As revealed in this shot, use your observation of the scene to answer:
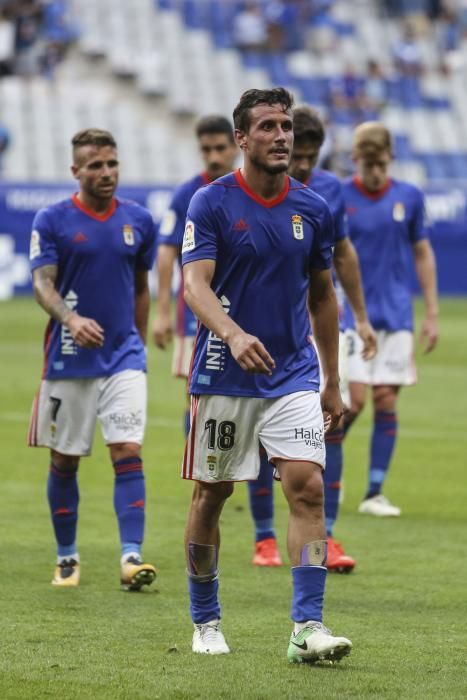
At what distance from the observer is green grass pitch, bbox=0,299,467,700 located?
5.28 metres

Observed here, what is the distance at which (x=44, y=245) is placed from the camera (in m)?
7.42

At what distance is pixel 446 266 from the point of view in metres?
28.5

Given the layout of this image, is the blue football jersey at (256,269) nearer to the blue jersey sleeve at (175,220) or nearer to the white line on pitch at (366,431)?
the blue jersey sleeve at (175,220)

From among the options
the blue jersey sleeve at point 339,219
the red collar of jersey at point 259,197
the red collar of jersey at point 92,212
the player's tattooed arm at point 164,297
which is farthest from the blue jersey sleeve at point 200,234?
the player's tattooed arm at point 164,297

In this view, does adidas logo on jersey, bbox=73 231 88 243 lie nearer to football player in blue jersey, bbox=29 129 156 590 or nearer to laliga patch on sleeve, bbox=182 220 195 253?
football player in blue jersey, bbox=29 129 156 590

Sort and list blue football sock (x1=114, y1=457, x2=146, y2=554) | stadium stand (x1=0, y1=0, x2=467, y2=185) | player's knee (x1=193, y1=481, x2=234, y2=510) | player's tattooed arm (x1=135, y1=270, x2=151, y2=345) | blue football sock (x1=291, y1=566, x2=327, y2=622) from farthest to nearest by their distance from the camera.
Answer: stadium stand (x1=0, y1=0, x2=467, y2=185), player's tattooed arm (x1=135, y1=270, x2=151, y2=345), blue football sock (x1=114, y1=457, x2=146, y2=554), player's knee (x1=193, y1=481, x2=234, y2=510), blue football sock (x1=291, y1=566, x2=327, y2=622)

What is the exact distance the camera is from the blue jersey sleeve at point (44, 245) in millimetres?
7410

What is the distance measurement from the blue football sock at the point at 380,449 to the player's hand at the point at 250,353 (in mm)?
4708

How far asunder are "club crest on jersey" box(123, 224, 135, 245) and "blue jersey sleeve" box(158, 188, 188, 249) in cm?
180

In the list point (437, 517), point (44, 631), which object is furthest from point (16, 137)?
point (44, 631)

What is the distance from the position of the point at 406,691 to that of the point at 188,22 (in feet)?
109

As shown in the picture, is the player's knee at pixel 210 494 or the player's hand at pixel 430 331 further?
the player's hand at pixel 430 331

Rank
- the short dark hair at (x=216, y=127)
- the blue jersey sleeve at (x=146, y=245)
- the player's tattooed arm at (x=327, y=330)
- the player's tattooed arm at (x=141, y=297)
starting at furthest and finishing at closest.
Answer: the short dark hair at (x=216, y=127)
the player's tattooed arm at (x=141, y=297)
the blue jersey sleeve at (x=146, y=245)
the player's tattooed arm at (x=327, y=330)

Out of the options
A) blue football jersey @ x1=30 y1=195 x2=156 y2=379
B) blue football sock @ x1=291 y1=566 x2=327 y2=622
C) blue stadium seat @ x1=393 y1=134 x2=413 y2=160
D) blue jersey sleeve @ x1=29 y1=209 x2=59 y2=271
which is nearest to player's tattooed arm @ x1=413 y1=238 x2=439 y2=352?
blue football jersey @ x1=30 y1=195 x2=156 y2=379
